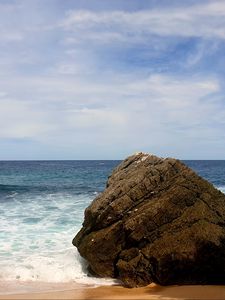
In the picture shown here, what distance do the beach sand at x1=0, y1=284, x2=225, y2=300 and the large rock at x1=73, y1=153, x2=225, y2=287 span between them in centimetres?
33

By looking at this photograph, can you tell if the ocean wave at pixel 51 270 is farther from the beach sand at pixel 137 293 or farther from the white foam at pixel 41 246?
the beach sand at pixel 137 293

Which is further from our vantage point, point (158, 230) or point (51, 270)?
point (51, 270)

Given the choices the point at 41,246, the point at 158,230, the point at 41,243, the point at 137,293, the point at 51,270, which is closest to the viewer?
the point at 137,293

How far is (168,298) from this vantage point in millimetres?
9773

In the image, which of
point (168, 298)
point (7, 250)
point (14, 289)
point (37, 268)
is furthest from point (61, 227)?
point (168, 298)

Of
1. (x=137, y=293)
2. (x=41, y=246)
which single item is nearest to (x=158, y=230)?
(x=137, y=293)

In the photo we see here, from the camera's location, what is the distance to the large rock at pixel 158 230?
10734 millimetres

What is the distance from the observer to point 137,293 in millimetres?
10234

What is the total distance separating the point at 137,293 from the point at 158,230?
1720 mm

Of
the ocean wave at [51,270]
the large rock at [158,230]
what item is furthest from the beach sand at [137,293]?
the ocean wave at [51,270]

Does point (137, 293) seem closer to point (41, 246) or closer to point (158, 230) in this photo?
point (158, 230)

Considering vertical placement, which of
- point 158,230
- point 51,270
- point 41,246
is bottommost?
point 51,270

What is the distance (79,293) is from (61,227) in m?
7.61

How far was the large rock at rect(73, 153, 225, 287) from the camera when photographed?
10.7 meters
